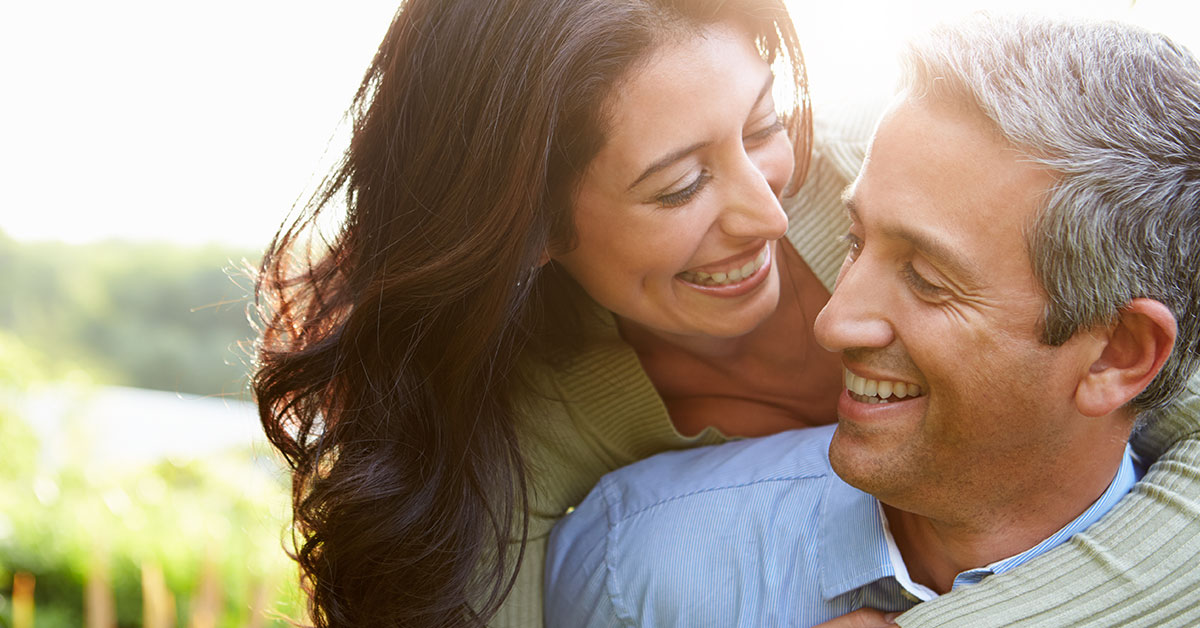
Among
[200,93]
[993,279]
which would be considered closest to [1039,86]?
[993,279]

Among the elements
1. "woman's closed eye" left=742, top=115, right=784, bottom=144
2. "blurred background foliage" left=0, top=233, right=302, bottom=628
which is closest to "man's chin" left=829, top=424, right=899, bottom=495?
"woman's closed eye" left=742, top=115, right=784, bottom=144

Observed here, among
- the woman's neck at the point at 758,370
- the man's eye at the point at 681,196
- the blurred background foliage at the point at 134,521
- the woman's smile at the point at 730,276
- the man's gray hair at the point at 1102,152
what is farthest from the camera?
the blurred background foliage at the point at 134,521

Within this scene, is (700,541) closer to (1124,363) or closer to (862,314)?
(862,314)

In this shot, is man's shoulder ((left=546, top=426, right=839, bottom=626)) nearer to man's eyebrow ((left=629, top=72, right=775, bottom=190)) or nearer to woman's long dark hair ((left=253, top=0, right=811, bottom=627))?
woman's long dark hair ((left=253, top=0, right=811, bottom=627))

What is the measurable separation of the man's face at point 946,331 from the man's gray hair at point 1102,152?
33 mm

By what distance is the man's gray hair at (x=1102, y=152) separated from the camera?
1584mm

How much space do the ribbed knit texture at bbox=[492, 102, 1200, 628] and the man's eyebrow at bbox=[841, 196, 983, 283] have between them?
0.51m

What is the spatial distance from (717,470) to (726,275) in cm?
41

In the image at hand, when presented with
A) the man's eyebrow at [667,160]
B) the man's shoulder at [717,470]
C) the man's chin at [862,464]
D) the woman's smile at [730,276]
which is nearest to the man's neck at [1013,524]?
the man's chin at [862,464]

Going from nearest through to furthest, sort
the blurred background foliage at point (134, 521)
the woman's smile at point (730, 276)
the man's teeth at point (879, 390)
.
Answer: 1. the man's teeth at point (879, 390)
2. the woman's smile at point (730, 276)
3. the blurred background foliage at point (134, 521)

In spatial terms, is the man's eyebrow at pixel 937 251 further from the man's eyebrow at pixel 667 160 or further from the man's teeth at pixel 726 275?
the man's teeth at pixel 726 275

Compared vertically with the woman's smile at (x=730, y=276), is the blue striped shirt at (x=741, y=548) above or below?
below

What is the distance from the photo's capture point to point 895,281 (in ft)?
5.78

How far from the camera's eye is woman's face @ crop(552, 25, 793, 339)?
6.81 ft
